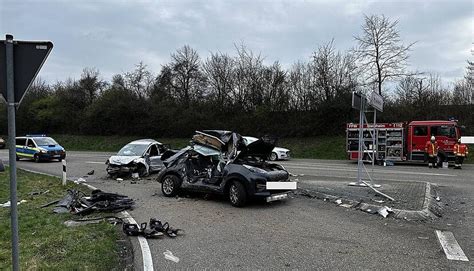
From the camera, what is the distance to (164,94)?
146ft

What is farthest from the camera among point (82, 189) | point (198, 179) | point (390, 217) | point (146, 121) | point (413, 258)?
point (146, 121)

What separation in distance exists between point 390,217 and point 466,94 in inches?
1113

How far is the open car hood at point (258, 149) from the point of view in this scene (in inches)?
419

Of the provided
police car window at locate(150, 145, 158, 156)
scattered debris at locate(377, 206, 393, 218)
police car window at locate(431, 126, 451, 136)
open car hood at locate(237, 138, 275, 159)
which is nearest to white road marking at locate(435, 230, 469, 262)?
scattered debris at locate(377, 206, 393, 218)

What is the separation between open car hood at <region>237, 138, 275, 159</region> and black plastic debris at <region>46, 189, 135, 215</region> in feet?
10.7

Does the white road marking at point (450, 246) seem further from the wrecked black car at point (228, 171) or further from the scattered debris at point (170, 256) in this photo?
the scattered debris at point (170, 256)

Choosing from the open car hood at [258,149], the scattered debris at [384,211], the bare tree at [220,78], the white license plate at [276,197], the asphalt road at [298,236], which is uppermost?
the bare tree at [220,78]

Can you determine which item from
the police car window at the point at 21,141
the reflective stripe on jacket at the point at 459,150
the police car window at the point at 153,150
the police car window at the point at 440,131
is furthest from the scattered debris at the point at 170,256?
the police car window at the point at 21,141

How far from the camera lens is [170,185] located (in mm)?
11977

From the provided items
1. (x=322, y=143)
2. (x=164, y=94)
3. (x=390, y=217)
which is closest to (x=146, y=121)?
(x=164, y=94)

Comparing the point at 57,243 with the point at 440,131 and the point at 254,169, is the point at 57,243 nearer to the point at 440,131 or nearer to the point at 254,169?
the point at 254,169

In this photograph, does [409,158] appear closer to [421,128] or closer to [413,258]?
[421,128]

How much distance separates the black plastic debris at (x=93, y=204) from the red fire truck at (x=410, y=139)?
1630 centimetres

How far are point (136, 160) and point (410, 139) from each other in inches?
645
